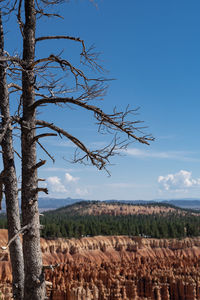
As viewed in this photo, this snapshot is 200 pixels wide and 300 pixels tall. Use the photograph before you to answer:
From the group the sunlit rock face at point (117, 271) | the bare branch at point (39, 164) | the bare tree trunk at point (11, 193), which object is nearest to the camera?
the bare branch at point (39, 164)

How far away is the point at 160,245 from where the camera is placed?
280 ft

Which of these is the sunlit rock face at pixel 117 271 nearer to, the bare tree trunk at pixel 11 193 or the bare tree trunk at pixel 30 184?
the bare tree trunk at pixel 11 193

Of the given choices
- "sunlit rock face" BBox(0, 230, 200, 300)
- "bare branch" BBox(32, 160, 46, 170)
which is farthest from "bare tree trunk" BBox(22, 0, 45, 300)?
"sunlit rock face" BBox(0, 230, 200, 300)

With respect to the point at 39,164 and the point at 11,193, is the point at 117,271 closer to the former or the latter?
the point at 11,193

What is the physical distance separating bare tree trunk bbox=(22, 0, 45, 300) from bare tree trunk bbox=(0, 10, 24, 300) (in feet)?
1.82

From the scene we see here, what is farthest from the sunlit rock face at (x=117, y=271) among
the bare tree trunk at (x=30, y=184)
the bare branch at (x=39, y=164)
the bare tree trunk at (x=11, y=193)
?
the bare branch at (x=39, y=164)

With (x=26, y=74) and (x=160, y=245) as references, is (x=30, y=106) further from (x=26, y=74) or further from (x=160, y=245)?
(x=160, y=245)

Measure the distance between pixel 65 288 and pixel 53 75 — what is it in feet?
106

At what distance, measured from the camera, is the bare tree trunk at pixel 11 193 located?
623 centimetres

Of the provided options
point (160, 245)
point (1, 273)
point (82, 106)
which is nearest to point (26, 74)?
point (82, 106)

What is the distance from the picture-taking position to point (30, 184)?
5.61m

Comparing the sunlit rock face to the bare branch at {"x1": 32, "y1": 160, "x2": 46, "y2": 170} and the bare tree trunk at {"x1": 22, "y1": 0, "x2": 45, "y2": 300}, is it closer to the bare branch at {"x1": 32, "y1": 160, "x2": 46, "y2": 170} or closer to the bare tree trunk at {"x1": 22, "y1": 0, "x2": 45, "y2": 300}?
the bare tree trunk at {"x1": 22, "y1": 0, "x2": 45, "y2": 300}

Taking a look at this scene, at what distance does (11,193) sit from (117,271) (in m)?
48.9

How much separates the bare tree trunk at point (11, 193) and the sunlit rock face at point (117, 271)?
2110 millimetres
